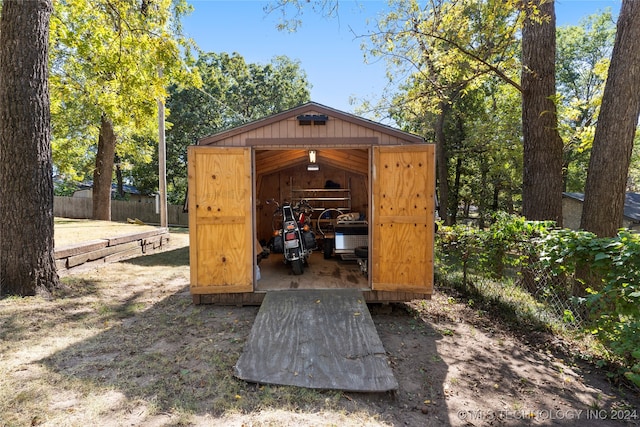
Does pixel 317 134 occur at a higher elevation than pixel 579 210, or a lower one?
higher

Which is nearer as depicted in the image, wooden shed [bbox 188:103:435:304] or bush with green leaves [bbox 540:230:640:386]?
bush with green leaves [bbox 540:230:640:386]

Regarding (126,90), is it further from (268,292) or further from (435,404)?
(435,404)

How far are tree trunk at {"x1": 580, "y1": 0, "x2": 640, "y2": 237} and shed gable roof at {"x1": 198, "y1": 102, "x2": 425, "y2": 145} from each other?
2.37m

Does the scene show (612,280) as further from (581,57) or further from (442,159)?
(581,57)

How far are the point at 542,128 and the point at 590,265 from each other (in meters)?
3.16

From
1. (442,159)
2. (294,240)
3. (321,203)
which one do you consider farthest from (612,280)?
(442,159)

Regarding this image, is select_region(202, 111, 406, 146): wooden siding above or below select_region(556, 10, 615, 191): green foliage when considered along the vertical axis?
below

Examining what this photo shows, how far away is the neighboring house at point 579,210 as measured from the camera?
40.8 ft

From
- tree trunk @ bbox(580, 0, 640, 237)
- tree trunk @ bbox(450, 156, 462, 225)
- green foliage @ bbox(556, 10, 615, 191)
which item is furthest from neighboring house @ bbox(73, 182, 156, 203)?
green foliage @ bbox(556, 10, 615, 191)

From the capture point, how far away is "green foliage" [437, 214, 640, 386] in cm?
254

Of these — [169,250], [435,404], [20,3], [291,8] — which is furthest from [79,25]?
[435,404]

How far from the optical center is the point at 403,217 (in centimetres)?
417

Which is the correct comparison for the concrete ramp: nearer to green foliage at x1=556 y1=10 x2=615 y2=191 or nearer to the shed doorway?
the shed doorway

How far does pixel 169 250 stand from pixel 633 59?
9981mm
